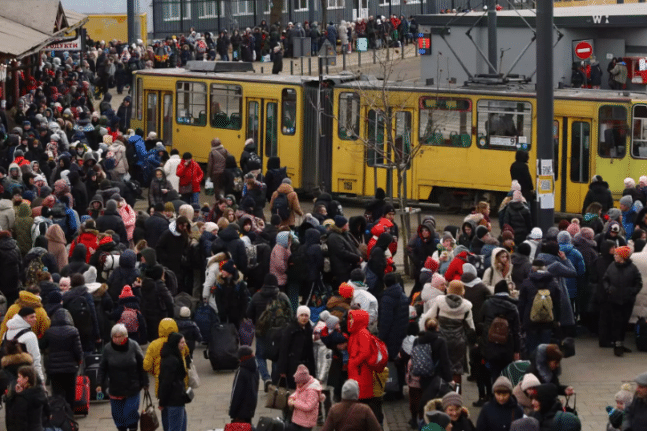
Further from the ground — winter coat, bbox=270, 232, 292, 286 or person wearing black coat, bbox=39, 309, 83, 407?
winter coat, bbox=270, 232, 292, 286

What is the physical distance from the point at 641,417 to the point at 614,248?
5.74 m

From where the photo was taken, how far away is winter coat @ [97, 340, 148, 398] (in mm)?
14258

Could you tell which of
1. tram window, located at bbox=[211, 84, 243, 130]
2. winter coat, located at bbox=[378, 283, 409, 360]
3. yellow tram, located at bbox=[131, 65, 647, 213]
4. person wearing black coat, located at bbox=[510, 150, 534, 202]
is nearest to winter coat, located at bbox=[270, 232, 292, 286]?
winter coat, located at bbox=[378, 283, 409, 360]

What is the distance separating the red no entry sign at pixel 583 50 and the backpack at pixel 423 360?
27.3 meters

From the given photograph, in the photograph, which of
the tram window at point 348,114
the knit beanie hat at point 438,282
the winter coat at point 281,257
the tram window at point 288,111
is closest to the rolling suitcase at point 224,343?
the winter coat at point 281,257

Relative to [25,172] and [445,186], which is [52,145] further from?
[445,186]

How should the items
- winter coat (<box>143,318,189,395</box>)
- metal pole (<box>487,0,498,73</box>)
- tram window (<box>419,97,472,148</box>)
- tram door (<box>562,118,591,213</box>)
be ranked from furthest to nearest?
metal pole (<box>487,0,498,73</box>) < tram window (<box>419,97,472,148</box>) < tram door (<box>562,118,591,213</box>) < winter coat (<box>143,318,189,395</box>)

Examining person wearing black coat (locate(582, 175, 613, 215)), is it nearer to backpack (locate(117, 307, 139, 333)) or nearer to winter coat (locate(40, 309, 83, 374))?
backpack (locate(117, 307, 139, 333))

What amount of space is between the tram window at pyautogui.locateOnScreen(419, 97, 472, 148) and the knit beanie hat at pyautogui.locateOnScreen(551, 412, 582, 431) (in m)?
15.2

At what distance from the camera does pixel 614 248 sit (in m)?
17.7

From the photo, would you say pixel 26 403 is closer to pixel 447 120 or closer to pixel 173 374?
pixel 173 374

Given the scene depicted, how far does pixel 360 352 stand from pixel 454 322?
125cm

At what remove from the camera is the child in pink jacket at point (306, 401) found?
13656 mm

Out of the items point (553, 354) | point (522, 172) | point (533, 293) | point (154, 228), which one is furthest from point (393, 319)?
point (522, 172)
